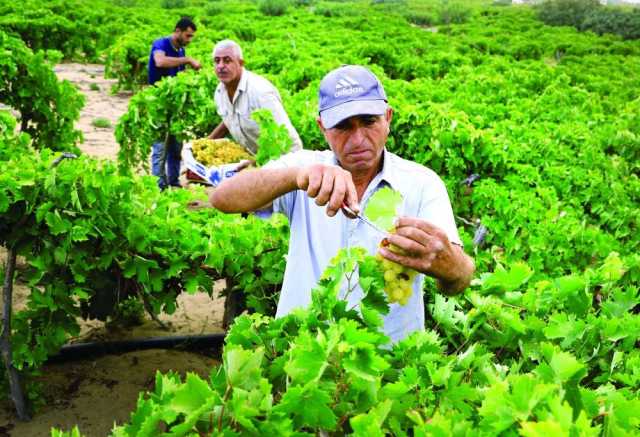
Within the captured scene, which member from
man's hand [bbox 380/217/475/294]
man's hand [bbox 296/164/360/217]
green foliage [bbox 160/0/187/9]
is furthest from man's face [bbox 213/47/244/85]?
green foliage [bbox 160/0/187/9]

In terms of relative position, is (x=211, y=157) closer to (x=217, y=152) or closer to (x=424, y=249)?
(x=217, y=152)

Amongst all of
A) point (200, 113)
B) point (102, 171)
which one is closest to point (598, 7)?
point (200, 113)

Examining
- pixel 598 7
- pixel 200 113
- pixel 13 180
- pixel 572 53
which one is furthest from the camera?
pixel 598 7

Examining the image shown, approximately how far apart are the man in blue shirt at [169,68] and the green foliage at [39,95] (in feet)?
4.02

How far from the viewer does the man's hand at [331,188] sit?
2.02 m

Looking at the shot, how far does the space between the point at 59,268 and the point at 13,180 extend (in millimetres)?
657

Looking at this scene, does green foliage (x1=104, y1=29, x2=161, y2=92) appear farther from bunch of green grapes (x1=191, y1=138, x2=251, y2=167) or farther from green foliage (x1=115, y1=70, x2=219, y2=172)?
bunch of green grapes (x1=191, y1=138, x2=251, y2=167)

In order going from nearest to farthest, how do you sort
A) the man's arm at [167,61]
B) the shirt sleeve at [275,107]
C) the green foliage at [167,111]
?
the shirt sleeve at [275,107]
the green foliage at [167,111]
the man's arm at [167,61]

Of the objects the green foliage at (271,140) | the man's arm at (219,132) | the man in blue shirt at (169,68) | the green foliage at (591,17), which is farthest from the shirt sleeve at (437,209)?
the green foliage at (591,17)

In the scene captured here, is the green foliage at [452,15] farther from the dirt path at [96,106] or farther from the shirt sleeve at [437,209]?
the shirt sleeve at [437,209]

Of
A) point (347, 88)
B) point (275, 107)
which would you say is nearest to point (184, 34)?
point (275, 107)

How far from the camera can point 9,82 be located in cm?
716

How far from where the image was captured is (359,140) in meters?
2.53

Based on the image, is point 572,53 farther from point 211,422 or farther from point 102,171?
point 211,422
